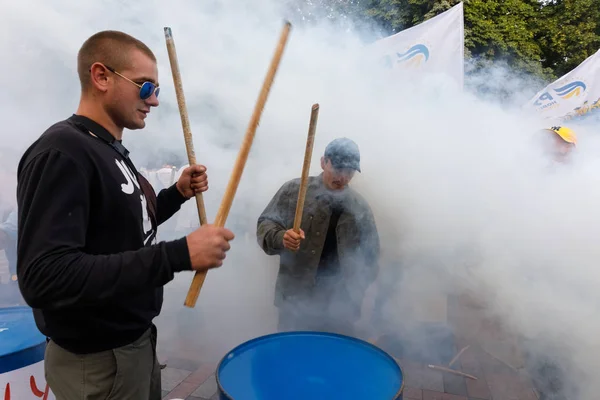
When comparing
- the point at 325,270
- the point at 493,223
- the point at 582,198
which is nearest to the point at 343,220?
the point at 325,270

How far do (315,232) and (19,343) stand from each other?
161 cm

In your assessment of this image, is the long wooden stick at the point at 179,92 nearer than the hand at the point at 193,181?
Yes

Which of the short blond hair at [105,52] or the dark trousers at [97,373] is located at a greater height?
the short blond hair at [105,52]

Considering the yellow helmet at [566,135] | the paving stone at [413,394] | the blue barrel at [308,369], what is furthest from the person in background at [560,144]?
the blue barrel at [308,369]

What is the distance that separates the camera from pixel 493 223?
2533mm

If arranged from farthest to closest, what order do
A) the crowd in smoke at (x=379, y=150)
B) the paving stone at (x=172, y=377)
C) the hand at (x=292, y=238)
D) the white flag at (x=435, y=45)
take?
the white flag at (x=435, y=45)
the paving stone at (x=172, y=377)
the crowd in smoke at (x=379, y=150)
the hand at (x=292, y=238)

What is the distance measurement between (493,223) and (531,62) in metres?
10.9

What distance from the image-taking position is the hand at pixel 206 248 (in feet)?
3.56

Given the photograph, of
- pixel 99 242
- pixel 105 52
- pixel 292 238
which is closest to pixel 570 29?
pixel 292 238

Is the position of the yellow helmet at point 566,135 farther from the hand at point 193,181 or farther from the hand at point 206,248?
the hand at point 206,248

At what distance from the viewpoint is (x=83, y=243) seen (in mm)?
1071

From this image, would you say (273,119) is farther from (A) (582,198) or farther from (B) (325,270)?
(A) (582,198)

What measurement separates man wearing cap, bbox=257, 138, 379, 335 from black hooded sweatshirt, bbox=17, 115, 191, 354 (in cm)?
132

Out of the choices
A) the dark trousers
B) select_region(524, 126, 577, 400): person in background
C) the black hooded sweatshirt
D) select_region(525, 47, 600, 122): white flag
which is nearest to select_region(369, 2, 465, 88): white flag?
select_region(524, 126, 577, 400): person in background
